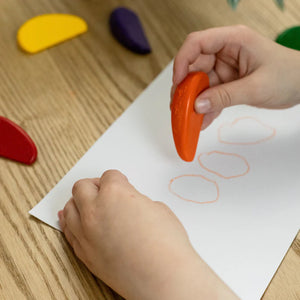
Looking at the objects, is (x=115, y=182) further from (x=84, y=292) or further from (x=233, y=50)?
(x=233, y=50)

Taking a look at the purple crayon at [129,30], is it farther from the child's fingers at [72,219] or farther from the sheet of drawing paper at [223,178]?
the child's fingers at [72,219]

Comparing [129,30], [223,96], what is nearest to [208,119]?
[223,96]

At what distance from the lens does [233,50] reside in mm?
587

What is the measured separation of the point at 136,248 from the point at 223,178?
183 mm

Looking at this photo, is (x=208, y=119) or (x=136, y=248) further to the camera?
(x=208, y=119)

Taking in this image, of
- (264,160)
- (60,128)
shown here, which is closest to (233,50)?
(264,160)

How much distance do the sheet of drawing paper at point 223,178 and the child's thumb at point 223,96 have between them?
0.27 feet

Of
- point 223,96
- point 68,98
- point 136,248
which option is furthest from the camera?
point 68,98

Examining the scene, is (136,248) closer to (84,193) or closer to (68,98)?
(84,193)

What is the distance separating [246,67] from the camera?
0.58 metres

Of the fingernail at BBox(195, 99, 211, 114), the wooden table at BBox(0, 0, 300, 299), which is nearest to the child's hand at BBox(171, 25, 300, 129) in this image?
the fingernail at BBox(195, 99, 211, 114)

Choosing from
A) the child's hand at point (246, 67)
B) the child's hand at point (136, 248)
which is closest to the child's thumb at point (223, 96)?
the child's hand at point (246, 67)

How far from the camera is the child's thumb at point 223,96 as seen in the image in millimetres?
533

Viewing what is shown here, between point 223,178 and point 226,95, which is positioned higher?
point 226,95
